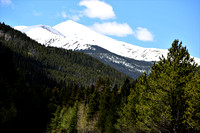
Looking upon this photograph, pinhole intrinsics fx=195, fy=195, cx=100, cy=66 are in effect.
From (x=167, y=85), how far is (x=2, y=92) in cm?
1517

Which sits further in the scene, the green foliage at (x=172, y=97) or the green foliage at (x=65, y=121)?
the green foliage at (x=65, y=121)

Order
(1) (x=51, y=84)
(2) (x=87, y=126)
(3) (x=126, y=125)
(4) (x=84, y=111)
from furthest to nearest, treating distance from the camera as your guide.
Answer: (1) (x=51, y=84) < (4) (x=84, y=111) < (2) (x=87, y=126) < (3) (x=126, y=125)

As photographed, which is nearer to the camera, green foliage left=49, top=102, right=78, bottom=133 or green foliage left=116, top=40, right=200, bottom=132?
green foliage left=116, top=40, right=200, bottom=132

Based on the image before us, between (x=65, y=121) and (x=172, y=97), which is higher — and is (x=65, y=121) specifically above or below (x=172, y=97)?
below

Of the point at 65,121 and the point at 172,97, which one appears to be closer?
the point at 172,97

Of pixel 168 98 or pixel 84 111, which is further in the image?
pixel 84 111

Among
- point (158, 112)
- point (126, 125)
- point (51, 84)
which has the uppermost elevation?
point (158, 112)

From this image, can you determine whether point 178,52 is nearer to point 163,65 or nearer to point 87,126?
point 163,65

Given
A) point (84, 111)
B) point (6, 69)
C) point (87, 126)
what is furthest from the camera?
point (84, 111)

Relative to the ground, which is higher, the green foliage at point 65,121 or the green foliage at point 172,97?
the green foliage at point 172,97

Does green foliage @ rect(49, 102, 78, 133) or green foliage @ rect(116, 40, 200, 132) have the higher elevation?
green foliage @ rect(116, 40, 200, 132)

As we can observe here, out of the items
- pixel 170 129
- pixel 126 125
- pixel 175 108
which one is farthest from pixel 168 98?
pixel 126 125

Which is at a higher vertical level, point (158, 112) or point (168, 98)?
point (168, 98)

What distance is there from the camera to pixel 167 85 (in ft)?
55.5
